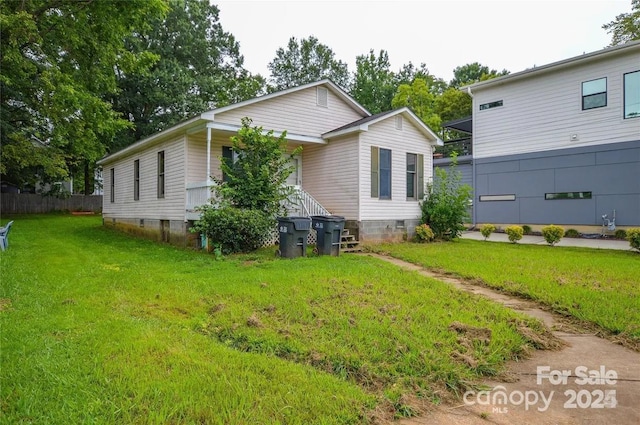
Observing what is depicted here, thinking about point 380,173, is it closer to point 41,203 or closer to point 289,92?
point 289,92

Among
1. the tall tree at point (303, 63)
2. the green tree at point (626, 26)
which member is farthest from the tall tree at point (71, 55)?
the green tree at point (626, 26)

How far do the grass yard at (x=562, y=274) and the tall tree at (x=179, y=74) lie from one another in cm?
2001

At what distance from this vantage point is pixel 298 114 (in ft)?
42.3

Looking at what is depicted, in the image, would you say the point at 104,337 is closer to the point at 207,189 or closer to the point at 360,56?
the point at 207,189

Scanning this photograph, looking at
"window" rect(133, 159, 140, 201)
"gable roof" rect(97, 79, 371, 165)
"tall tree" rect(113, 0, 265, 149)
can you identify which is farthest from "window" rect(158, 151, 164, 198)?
"tall tree" rect(113, 0, 265, 149)

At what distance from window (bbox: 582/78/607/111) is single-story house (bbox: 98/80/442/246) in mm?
6155

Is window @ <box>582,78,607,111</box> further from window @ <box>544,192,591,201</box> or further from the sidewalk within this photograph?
the sidewalk

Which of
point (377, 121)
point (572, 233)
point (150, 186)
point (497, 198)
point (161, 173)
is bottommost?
point (572, 233)

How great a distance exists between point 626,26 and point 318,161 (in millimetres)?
22391

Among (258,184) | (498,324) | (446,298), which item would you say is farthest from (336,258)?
(498,324)

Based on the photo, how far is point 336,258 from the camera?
357 inches

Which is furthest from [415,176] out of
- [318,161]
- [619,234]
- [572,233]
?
[619,234]

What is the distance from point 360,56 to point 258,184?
28453mm

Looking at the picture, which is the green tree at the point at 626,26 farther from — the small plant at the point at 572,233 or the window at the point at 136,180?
the window at the point at 136,180
